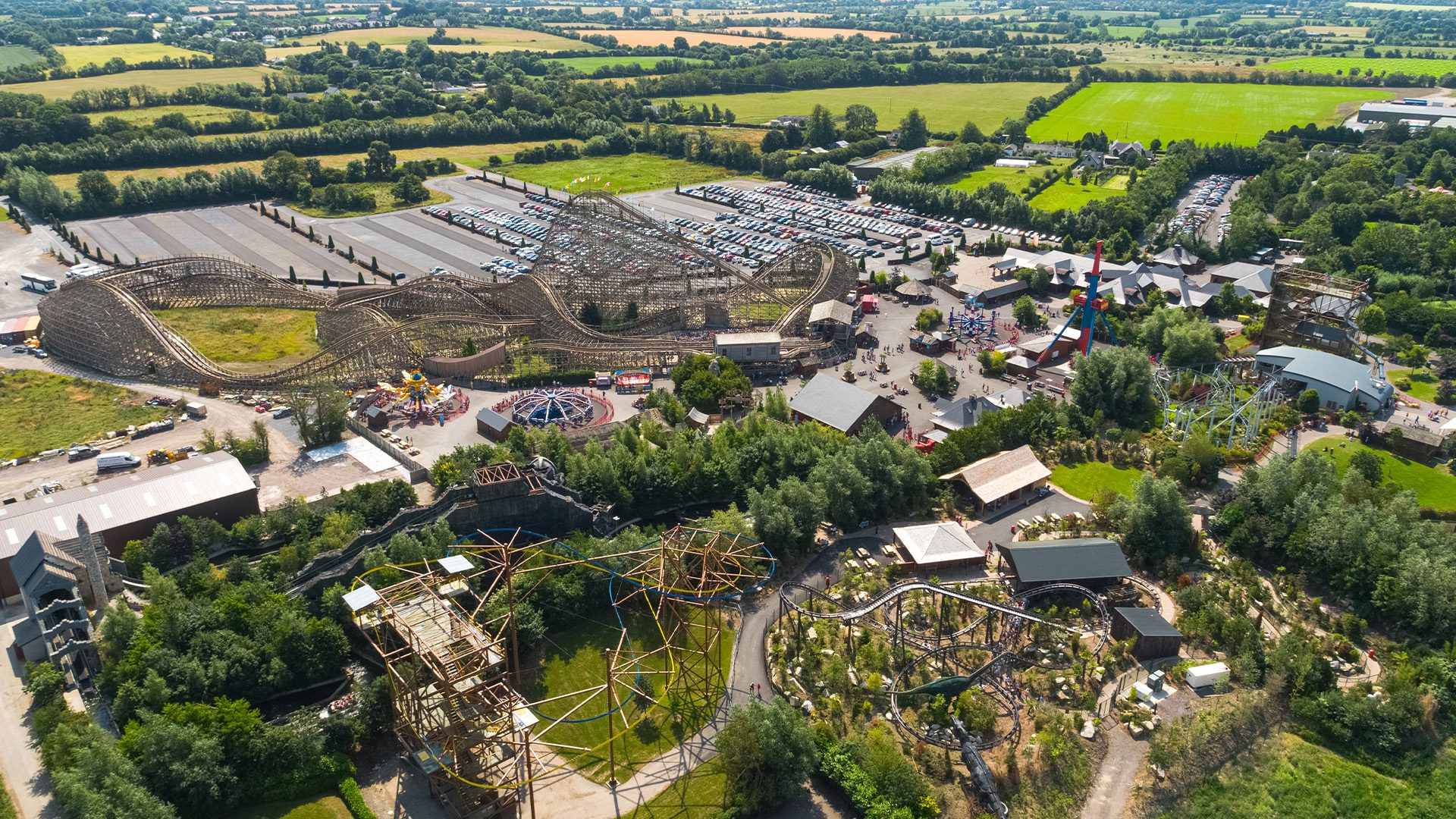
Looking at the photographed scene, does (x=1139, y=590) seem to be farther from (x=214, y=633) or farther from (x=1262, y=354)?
(x=214, y=633)

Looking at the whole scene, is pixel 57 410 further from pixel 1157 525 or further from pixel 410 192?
pixel 1157 525

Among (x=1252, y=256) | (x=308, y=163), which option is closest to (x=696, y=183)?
(x=308, y=163)

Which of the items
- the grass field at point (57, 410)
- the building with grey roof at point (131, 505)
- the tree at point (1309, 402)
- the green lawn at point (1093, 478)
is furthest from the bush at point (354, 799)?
the tree at point (1309, 402)

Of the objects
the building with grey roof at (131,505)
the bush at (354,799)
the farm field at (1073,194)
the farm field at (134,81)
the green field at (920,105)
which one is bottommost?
the farm field at (1073,194)

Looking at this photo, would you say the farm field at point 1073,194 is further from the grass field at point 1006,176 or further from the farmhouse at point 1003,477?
the farmhouse at point 1003,477

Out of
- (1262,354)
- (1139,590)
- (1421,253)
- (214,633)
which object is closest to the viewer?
(214,633)

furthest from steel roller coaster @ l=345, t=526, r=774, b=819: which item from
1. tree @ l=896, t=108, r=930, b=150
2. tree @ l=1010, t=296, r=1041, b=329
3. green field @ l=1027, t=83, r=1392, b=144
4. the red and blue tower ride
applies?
green field @ l=1027, t=83, r=1392, b=144
